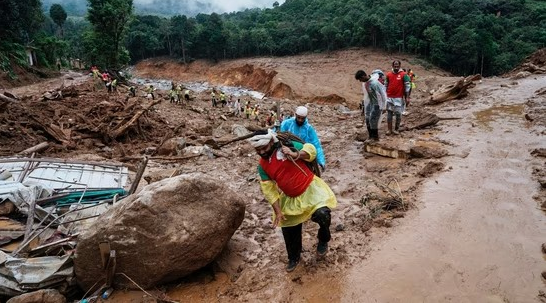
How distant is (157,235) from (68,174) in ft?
11.2

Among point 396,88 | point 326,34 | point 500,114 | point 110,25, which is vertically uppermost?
point 110,25

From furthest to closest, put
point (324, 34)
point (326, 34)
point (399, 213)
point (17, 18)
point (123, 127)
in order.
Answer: point (324, 34)
point (326, 34)
point (17, 18)
point (123, 127)
point (399, 213)

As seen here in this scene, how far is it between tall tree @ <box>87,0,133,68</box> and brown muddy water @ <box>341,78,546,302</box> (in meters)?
29.4

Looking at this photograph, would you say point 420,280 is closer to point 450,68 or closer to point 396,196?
point 396,196

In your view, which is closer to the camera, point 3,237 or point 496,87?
point 3,237

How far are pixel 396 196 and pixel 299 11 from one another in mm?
59569

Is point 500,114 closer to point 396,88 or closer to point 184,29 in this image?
point 396,88

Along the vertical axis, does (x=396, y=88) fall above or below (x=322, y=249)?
above

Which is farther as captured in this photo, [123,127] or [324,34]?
[324,34]

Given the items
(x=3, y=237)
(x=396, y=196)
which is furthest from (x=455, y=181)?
(x=3, y=237)

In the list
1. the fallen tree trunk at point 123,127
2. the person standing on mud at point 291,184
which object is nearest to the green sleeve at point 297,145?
the person standing on mud at point 291,184

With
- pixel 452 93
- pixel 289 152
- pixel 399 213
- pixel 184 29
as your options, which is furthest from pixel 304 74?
pixel 289 152

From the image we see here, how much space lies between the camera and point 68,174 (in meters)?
5.96

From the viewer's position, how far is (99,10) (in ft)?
90.7
